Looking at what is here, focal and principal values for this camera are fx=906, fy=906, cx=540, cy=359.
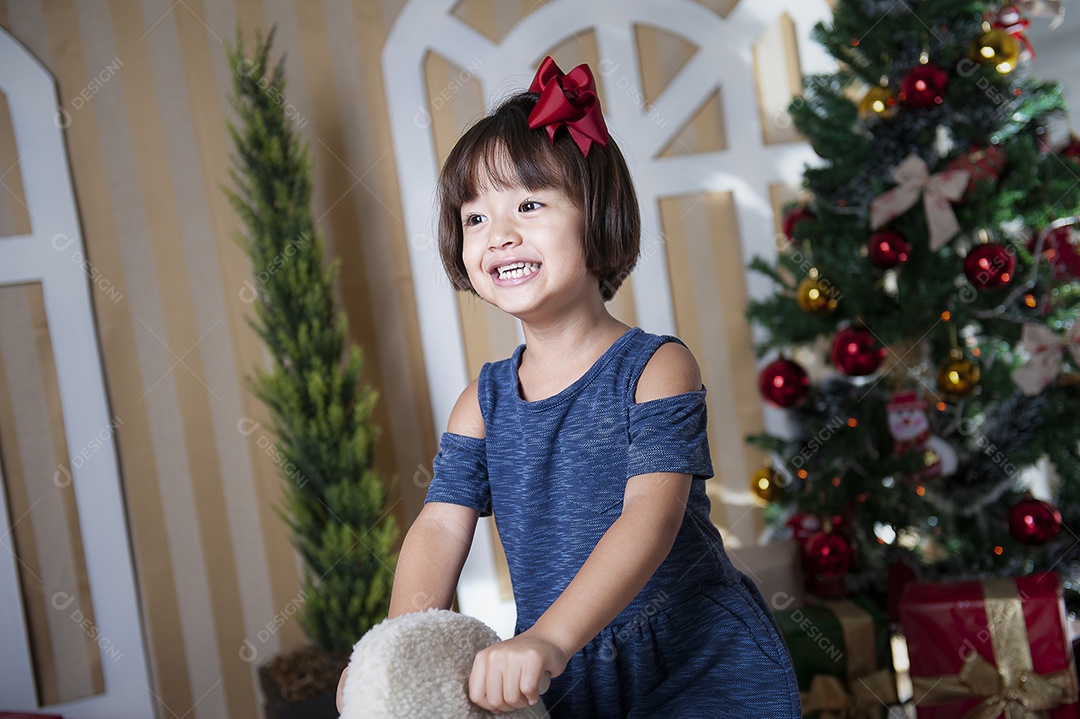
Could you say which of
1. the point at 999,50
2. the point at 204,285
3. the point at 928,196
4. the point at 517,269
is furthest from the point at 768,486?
the point at 204,285

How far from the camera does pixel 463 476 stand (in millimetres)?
1301

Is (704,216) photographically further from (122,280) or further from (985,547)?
Answer: (122,280)

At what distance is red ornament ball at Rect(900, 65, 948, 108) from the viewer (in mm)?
2350

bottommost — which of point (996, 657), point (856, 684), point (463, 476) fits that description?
point (856, 684)

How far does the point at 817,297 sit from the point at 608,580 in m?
1.72

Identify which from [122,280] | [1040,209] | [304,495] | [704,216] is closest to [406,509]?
[304,495]

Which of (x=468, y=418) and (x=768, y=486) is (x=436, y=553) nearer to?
(x=468, y=418)

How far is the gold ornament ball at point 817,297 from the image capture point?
2510 mm

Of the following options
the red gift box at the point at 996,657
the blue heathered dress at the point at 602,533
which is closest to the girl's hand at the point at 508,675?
the blue heathered dress at the point at 602,533

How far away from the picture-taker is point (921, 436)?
244 cm

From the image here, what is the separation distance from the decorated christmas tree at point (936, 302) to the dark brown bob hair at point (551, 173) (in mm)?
1369

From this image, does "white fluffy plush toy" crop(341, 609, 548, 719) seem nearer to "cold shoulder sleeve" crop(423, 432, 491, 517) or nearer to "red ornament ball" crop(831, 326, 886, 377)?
"cold shoulder sleeve" crop(423, 432, 491, 517)

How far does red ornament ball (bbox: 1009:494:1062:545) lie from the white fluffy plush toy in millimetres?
1880

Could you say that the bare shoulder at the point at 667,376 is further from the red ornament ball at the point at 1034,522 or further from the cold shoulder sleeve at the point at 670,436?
the red ornament ball at the point at 1034,522
